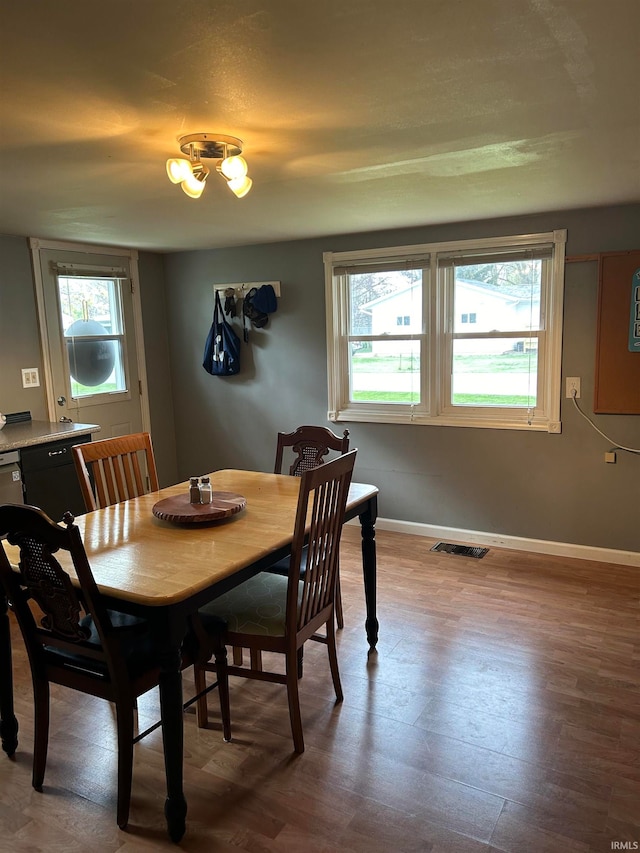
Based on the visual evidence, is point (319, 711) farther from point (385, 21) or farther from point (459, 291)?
point (459, 291)

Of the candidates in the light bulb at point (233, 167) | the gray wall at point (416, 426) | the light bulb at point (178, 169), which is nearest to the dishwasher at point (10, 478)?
the gray wall at point (416, 426)

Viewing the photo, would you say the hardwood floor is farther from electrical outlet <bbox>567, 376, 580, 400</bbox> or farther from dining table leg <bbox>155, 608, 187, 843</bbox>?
electrical outlet <bbox>567, 376, 580, 400</bbox>

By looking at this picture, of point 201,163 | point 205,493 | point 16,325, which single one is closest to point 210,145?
point 201,163

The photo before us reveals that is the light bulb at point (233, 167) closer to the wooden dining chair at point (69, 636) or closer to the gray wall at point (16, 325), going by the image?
the wooden dining chair at point (69, 636)

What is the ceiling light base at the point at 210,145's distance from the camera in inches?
80.6

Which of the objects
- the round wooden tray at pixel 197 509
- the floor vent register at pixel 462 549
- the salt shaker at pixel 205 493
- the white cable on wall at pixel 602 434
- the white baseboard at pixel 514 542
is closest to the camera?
the round wooden tray at pixel 197 509

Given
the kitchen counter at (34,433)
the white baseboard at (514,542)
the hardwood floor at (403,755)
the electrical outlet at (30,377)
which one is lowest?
the hardwood floor at (403,755)

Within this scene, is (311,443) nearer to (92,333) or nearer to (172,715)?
(172,715)

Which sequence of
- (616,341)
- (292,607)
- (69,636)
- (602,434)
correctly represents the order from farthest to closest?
1. (602,434)
2. (616,341)
3. (292,607)
4. (69,636)

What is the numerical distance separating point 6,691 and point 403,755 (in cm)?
143

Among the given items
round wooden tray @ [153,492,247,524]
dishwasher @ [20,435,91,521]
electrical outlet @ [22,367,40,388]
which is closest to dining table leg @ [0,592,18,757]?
round wooden tray @ [153,492,247,524]

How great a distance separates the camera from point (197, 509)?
2322 mm

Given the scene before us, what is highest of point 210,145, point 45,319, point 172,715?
point 210,145

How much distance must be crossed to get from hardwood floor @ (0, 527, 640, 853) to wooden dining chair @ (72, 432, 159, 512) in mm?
859
